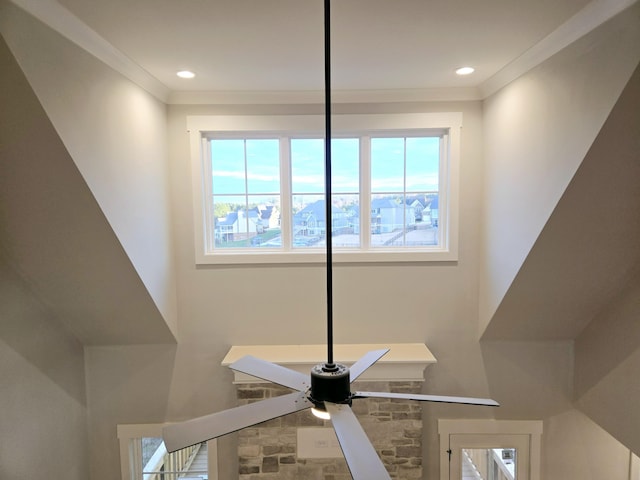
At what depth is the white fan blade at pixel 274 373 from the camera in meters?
1.47

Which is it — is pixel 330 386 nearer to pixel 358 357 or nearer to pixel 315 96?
pixel 358 357

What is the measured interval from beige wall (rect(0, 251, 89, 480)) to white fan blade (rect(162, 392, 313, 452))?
190 centimetres

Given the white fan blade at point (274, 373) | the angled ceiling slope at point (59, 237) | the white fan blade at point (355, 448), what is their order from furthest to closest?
the angled ceiling slope at point (59, 237) → the white fan blade at point (274, 373) → the white fan blade at point (355, 448)

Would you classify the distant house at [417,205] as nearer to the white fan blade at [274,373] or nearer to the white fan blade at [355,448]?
the white fan blade at [274,373]

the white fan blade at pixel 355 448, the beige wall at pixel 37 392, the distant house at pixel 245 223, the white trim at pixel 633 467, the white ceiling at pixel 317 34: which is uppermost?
the white ceiling at pixel 317 34

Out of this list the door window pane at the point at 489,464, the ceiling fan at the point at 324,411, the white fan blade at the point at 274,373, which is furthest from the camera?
the door window pane at the point at 489,464

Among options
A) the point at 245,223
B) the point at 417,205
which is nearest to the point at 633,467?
the point at 417,205

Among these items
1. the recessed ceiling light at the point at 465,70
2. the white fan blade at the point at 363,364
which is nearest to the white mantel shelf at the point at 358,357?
the white fan blade at the point at 363,364

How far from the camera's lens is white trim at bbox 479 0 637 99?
163 cm

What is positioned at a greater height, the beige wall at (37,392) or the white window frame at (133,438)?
the beige wall at (37,392)

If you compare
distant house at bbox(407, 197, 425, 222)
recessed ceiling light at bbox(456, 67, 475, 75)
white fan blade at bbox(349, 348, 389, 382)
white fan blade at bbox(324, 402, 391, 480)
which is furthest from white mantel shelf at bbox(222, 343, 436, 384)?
recessed ceiling light at bbox(456, 67, 475, 75)

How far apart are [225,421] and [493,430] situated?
9.26 ft

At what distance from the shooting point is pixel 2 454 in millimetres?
2293

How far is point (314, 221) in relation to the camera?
316 cm
